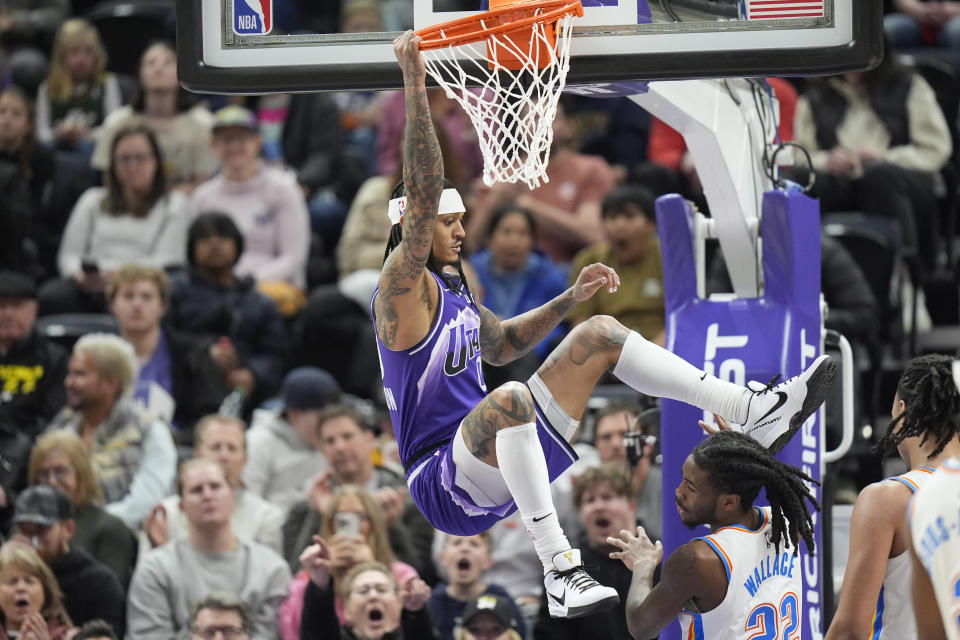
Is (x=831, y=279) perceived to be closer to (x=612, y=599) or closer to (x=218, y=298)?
(x=218, y=298)

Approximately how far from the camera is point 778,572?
225 inches

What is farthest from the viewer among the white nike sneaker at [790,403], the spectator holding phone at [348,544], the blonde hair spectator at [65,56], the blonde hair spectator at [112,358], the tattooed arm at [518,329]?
the blonde hair spectator at [65,56]

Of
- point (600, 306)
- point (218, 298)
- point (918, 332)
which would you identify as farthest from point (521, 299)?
point (918, 332)

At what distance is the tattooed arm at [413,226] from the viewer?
5.32 m

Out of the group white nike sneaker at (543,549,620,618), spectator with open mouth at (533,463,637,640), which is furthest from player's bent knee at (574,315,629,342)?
spectator with open mouth at (533,463,637,640)

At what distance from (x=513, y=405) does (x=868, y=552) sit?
1.32 meters

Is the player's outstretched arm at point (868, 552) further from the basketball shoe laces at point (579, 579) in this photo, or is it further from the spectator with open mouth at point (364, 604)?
the spectator with open mouth at point (364, 604)

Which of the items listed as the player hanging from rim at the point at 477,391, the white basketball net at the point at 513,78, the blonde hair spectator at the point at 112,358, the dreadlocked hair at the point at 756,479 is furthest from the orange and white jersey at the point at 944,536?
the blonde hair spectator at the point at 112,358

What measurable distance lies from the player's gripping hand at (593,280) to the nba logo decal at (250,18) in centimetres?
159

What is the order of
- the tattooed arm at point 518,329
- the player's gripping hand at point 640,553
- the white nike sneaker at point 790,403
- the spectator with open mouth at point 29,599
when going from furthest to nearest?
1. the spectator with open mouth at point 29,599
2. the tattooed arm at point 518,329
3. the white nike sneaker at point 790,403
4. the player's gripping hand at point 640,553

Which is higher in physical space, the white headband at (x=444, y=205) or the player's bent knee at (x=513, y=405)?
the white headband at (x=444, y=205)

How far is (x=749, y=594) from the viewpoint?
18.3 feet

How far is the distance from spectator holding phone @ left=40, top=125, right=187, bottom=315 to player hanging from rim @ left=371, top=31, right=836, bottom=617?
5190mm

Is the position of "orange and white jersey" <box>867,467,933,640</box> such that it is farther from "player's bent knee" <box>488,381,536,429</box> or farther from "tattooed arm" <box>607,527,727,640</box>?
"player's bent knee" <box>488,381,536,429</box>
